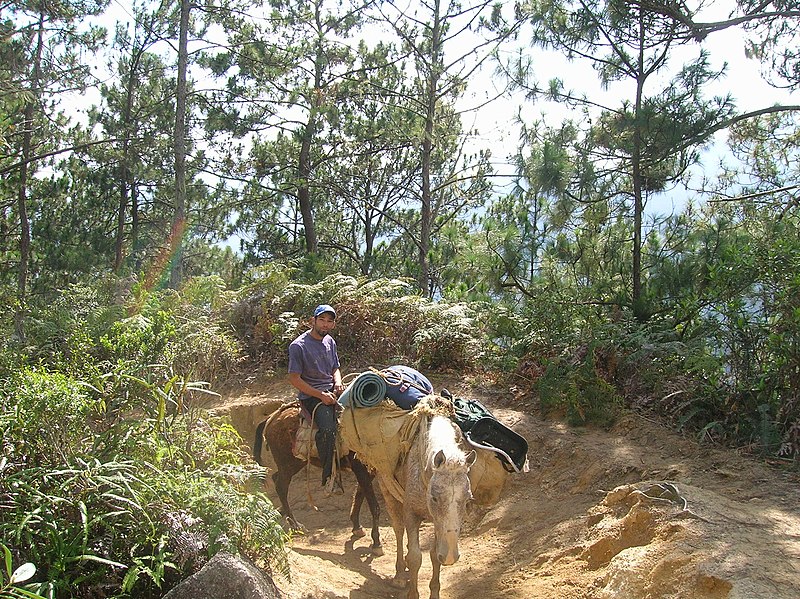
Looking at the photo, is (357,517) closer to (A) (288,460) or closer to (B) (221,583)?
(A) (288,460)

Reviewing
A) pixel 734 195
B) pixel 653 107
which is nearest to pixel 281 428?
pixel 653 107

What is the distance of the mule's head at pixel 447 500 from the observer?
4.51m

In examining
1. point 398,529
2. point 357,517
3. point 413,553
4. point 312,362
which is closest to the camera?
point 413,553

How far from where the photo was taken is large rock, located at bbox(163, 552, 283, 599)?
378 cm

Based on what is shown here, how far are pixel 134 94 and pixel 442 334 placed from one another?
11.8 meters

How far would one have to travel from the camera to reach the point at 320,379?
7102 mm

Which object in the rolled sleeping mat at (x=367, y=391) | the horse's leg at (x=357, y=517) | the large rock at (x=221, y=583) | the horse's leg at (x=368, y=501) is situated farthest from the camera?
the horse's leg at (x=357, y=517)

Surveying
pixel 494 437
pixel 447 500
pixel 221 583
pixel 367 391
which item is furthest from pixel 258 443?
pixel 221 583

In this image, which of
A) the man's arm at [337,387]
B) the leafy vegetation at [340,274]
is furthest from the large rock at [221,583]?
the man's arm at [337,387]

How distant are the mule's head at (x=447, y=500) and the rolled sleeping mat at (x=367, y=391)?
4.77 feet

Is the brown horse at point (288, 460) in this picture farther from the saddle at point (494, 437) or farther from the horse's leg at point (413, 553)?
the saddle at point (494, 437)

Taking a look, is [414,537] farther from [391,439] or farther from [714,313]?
[714,313]

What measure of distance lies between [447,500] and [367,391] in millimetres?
1792

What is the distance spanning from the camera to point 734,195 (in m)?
9.07
